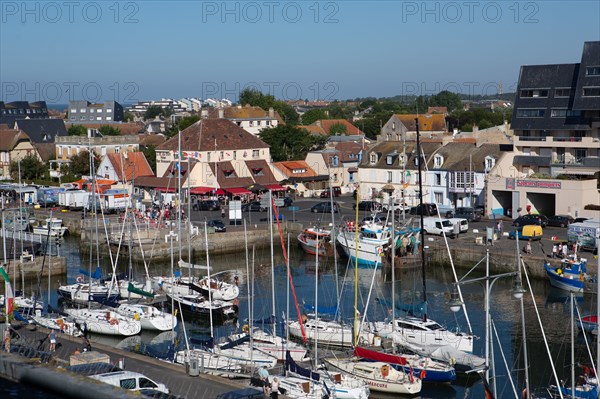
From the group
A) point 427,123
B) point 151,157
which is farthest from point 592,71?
point 427,123

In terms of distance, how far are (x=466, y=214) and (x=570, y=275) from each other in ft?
38.5

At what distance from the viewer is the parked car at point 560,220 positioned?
39.8 meters

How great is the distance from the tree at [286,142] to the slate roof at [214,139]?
451 centimetres

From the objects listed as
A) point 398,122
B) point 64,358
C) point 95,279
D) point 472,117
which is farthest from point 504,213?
point 472,117

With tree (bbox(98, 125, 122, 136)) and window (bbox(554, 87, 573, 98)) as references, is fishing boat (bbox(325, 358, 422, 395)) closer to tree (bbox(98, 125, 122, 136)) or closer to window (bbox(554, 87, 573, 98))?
window (bbox(554, 87, 573, 98))

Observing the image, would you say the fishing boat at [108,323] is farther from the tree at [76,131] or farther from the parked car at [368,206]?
the tree at [76,131]

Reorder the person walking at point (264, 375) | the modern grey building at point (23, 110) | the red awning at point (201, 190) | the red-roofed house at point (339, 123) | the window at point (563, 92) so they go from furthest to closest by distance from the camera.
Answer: the modern grey building at point (23, 110) < the red-roofed house at point (339, 123) < the red awning at point (201, 190) < the window at point (563, 92) < the person walking at point (264, 375)

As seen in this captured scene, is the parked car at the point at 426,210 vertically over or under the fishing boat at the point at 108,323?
over

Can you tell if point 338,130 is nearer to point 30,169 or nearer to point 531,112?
point 30,169

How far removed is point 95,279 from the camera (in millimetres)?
32094

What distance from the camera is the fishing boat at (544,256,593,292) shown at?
31156 mm

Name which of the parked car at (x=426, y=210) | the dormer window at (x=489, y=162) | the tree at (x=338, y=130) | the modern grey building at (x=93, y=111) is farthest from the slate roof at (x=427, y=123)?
the modern grey building at (x=93, y=111)

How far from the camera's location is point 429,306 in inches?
1162

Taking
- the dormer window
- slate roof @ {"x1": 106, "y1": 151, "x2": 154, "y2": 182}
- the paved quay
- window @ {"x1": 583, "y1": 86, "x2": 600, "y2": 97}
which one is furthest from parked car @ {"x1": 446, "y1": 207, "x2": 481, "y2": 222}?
the paved quay
